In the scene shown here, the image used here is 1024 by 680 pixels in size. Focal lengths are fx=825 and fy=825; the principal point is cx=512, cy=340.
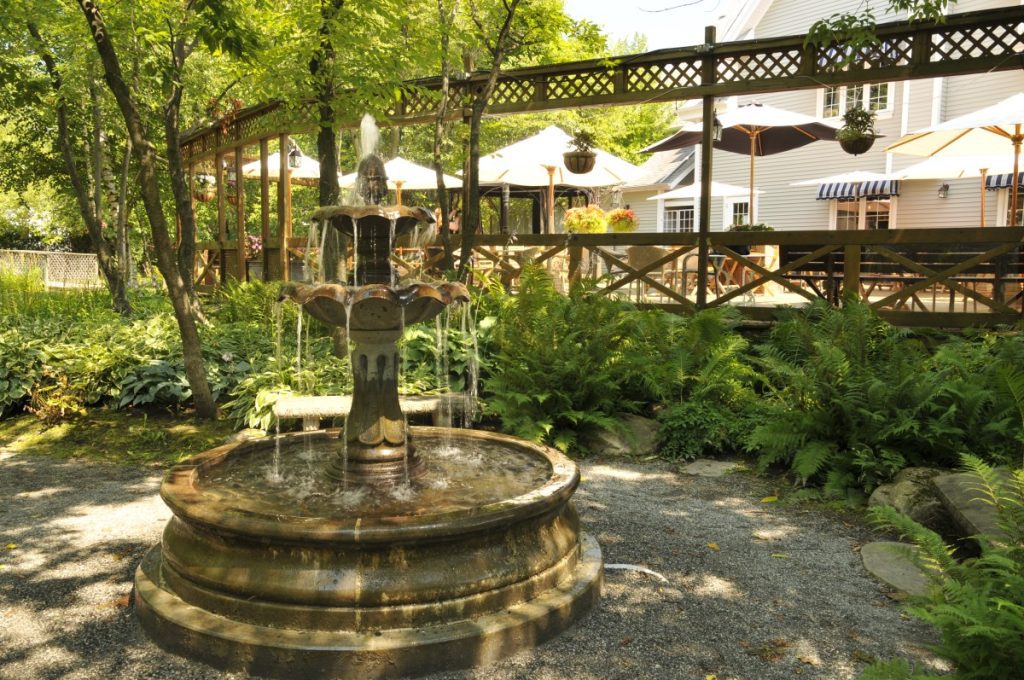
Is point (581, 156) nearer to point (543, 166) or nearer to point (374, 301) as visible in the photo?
point (543, 166)

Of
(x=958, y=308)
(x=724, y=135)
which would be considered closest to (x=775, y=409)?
(x=958, y=308)

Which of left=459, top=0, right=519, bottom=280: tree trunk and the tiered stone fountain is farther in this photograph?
left=459, top=0, right=519, bottom=280: tree trunk

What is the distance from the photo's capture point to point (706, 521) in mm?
5473

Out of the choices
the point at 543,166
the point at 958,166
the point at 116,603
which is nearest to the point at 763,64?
the point at 543,166

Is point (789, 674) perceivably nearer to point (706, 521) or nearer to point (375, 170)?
point (706, 521)

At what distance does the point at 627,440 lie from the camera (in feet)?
23.9

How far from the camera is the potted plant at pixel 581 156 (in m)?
13.4

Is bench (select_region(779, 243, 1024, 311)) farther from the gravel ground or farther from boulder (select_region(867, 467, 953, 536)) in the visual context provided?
the gravel ground

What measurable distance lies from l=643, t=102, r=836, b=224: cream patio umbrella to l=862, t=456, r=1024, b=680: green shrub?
10481 millimetres

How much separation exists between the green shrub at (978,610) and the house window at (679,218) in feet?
80.6

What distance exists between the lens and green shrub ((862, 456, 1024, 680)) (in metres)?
2.62

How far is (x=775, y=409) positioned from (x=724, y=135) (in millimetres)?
9401

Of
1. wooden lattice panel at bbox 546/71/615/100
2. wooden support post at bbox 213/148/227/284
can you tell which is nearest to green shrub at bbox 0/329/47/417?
wooden lattice panel at bbox 546/71/615/100

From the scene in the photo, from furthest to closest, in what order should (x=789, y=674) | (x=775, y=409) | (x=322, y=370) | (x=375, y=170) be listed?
(x=322, y=370), (x=775, y=409), (x=375, y=170), (x=789, y=674)
